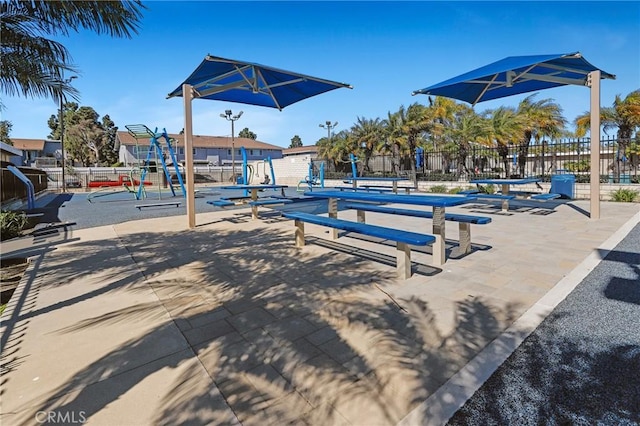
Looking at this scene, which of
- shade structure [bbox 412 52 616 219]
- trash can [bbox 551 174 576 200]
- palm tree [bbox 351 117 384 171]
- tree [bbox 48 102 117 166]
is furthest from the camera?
tree [bbox 48 102 117 166]

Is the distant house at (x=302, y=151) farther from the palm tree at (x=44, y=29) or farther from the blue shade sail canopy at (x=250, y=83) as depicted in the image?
the palm tree at (x=44, y=29)

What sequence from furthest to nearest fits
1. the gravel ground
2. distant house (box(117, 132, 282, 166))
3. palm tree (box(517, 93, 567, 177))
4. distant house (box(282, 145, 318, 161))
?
distant house (box(282, 145, 318, 161)) → distant house (box(117, 132, 282, 166)) → palm tree (box(517, 93, 567, 177)) → the gravel ground

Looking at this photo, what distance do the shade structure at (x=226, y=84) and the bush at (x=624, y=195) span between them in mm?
9217

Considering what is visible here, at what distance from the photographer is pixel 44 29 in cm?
500

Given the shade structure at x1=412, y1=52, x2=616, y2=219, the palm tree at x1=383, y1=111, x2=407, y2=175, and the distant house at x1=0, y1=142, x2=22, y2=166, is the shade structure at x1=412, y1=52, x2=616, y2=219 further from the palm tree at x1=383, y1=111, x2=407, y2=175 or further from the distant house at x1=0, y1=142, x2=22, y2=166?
the palm tree at x1=383, y1=111, x2=407, y2=175

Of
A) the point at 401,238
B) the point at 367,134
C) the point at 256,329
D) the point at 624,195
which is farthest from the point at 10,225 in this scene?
the point at 367,134

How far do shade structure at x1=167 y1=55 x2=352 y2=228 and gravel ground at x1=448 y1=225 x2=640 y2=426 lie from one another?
6420 millimetres

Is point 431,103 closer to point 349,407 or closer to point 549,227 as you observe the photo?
point 549,227

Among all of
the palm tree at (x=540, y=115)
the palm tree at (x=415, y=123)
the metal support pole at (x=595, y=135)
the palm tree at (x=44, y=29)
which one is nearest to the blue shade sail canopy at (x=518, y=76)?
the metal support pole at (x=595, y=135)

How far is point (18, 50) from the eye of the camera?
5055mm

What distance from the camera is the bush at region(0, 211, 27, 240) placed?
7135 mm

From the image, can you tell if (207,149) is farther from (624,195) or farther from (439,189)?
(624,195)

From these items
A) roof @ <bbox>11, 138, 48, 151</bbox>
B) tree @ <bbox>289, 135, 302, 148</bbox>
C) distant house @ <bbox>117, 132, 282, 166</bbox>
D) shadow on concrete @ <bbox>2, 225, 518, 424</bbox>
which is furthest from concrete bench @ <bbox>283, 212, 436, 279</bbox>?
tree @ <bbox>289, 135, 302, 148</bbox>

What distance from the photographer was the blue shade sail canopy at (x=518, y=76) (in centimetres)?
772
